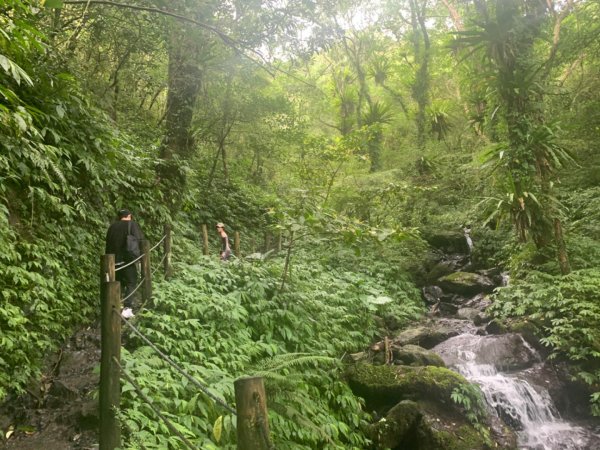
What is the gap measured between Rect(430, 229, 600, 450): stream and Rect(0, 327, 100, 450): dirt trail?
19.8ft

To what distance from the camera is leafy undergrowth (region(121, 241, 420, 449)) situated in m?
3.77

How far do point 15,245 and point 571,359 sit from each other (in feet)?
28.6

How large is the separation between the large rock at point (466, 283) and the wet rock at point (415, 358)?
4.83 meters

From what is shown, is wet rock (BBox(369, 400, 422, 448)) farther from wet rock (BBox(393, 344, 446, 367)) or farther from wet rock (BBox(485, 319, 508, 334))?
wet rock (BBox(485, 319, 508, 334))

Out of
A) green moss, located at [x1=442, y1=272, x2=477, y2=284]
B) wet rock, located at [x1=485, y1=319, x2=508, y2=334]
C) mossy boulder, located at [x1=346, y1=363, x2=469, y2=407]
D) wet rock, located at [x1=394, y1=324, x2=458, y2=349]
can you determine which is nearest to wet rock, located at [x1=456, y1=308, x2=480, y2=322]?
wet rock, located at [x1=485, y1=319, x2=508, y2=334]

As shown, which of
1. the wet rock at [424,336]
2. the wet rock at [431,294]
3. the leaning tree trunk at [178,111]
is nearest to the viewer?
the leaning tree trunk at [178,111]

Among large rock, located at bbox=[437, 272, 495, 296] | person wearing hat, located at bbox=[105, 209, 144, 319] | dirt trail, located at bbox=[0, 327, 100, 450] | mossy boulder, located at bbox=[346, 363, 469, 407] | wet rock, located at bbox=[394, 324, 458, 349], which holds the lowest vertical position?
dirt trail, located at bbox=[0, 327, 100, 450]

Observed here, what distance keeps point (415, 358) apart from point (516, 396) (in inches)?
70.2

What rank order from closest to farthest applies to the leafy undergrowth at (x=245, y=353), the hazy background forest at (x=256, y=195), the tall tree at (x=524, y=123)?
the leafy undergrowth at (x=245, y=353) → the hazy background forest at (x=256, y=195) → the tall tree at (x=524, y=123)

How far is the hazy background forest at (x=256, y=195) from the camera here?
4574mm

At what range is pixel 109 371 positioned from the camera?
3189 mm

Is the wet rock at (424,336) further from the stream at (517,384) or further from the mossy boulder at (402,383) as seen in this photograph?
the mossy boulder at (402,383)

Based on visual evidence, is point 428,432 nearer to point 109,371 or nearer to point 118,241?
point 109,371

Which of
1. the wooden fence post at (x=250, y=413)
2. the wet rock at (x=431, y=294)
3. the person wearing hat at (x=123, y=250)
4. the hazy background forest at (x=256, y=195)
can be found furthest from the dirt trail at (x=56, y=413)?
the wet rock at (x=431, y=294)
